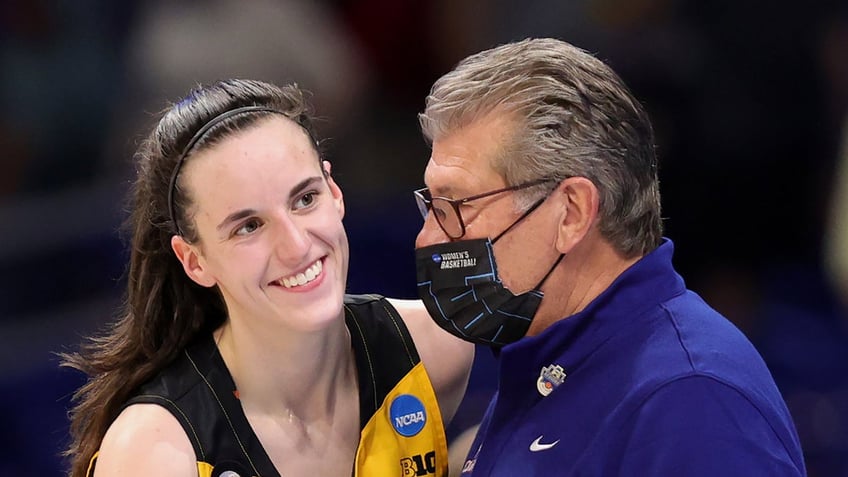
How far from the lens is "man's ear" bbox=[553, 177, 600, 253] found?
2.42 m

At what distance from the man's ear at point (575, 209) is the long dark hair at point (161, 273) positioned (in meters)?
0.72

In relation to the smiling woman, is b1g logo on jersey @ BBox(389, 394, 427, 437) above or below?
below

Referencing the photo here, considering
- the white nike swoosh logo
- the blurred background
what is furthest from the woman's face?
the blurred background

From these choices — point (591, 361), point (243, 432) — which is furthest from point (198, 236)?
point (591, 361)

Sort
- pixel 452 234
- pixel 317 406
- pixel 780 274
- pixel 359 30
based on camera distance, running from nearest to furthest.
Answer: pixel 452 234 < pixel 317 406 < pixel 780 274 < pixel 359 30

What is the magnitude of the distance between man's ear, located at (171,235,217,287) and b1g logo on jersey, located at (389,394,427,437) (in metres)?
0.59

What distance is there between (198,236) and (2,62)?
3.69 m

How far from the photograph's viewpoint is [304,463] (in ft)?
9.43

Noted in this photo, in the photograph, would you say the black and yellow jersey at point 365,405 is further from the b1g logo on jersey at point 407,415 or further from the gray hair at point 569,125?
the gray hair at point 569,125

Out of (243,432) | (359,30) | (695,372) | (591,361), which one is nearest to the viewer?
(695,372)

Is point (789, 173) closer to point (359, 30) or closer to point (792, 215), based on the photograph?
point (792, 215)

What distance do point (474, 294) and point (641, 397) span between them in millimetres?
534

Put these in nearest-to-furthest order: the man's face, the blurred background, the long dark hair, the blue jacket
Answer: the blue jacket, the man's face, the long dark hair, the blurred background

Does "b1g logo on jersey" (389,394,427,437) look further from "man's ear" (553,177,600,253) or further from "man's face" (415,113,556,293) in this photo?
"man's ear" (553,177,600,253)
